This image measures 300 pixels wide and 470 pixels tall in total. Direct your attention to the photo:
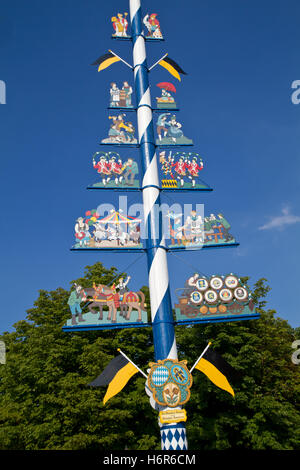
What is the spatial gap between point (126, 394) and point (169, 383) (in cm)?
991

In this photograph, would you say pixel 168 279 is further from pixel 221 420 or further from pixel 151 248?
pixel 221 420

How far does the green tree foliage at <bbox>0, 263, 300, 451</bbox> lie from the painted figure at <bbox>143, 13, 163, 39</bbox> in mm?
12062

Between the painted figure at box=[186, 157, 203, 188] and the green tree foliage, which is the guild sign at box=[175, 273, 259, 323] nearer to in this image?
the painted figure at box=[186, 157, 203, 188]

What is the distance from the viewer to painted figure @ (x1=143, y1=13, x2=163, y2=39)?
13359 millimetres

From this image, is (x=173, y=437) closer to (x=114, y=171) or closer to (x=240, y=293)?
(x=240, y=293)

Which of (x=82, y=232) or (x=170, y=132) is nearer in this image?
(x=82, y=232)

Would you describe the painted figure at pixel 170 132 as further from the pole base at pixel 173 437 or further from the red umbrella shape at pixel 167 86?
the pole base at pixel 173 437

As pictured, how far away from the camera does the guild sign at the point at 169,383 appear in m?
8.10

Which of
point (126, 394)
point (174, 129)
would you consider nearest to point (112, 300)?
point (174, 129)

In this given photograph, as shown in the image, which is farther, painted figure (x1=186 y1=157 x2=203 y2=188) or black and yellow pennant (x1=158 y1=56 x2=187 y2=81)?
black and yellow pennant (x1=158 y1=56 x2=187 y2=81)

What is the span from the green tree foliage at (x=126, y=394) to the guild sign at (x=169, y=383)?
7.89m

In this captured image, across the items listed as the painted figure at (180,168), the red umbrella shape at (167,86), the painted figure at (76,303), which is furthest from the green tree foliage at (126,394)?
the red umbrella shape at (167,86)

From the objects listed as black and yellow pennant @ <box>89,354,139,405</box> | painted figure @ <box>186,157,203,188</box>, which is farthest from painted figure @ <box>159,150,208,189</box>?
black and yellow pennant @ <box>89,354,139,405</box>

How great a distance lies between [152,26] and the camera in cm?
1355
